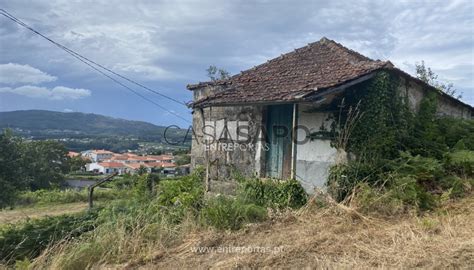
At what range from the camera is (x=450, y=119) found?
10.9 m

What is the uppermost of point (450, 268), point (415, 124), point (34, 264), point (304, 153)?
point (415, 124)

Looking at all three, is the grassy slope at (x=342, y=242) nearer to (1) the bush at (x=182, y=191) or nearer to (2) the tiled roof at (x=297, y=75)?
(2) the tiled roof at (x=297, y=75)

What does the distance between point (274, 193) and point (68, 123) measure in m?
24.8

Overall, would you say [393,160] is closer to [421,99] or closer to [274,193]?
[274,193]

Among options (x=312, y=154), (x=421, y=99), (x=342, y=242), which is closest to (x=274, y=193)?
(x=312, y=154)

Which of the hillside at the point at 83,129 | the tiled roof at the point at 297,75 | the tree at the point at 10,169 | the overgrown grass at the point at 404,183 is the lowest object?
the tree at the point at 10,169

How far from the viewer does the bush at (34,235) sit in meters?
6.86

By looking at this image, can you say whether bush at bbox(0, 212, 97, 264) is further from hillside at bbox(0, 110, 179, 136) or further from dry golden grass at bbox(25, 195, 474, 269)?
hillside at bbox(0, 110, 179, 136)

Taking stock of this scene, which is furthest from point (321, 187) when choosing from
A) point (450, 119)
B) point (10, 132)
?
point (10, 132)

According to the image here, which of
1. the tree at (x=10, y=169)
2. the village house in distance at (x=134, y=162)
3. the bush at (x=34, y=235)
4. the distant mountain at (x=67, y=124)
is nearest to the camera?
the bush at (x=34, y=235)

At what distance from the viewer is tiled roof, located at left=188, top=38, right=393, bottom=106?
8547 millimetres

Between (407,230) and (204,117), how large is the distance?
754 cm

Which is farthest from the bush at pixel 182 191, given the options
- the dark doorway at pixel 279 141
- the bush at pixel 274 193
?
the dark doorway at pixel 279 141

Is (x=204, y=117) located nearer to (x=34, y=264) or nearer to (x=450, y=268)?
(x=34, y=264)
